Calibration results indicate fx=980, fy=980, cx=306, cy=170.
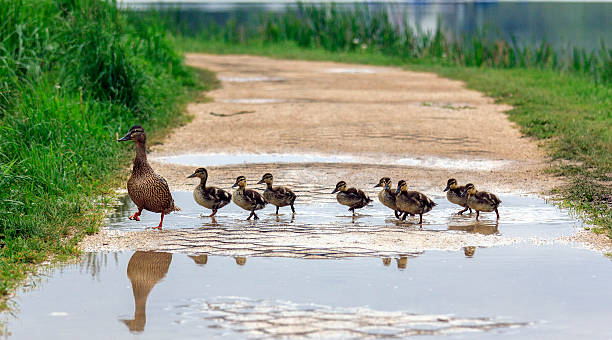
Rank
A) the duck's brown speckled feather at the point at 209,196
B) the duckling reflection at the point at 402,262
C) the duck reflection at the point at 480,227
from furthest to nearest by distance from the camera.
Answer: the duck's brown speckled feather at the point at 209,196 → the duck reflection at the point at 480,227 → the duckling reflection at the point at 402,262

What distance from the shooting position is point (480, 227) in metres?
9.93

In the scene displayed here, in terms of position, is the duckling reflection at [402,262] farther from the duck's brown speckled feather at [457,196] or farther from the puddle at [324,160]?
the puddle at [324,160]

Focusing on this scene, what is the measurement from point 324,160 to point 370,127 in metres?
3.21

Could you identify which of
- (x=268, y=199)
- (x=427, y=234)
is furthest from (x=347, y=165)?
(x=427, y=234)

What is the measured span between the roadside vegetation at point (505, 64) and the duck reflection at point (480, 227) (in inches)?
38.1

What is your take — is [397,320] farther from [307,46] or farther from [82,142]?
[307,46]

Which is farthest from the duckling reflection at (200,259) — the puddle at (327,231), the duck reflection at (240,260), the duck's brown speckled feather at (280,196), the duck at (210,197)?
the duck's brown speckled feather at (280,196)

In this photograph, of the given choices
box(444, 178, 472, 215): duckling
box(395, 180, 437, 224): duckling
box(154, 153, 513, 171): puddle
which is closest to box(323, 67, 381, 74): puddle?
box(154, 153, 513, 171): puddle

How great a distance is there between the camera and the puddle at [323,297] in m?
6.54

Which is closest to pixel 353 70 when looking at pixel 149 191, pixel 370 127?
pixel 370 127

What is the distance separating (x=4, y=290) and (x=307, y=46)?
28.1m

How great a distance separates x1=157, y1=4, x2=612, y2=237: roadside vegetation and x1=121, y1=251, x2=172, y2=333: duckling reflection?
422 cm

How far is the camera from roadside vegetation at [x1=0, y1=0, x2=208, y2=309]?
928cm

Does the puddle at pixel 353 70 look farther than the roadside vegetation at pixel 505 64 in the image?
Yes
